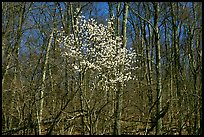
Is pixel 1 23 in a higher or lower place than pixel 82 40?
higher

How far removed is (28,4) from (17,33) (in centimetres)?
208

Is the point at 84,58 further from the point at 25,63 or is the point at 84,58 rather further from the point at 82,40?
the point at 25,63

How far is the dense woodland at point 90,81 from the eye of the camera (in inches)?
339

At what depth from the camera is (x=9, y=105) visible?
11.7m

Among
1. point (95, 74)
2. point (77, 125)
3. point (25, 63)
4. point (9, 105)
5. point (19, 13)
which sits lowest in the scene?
point (77, 125)

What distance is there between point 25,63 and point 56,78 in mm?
1393

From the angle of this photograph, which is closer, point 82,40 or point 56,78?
point 82,40

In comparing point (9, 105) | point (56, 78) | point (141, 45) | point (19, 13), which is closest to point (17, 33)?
point (19, 13)

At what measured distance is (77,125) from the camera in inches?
424

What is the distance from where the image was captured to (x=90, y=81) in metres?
10.8

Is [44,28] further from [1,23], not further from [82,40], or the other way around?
[82,40]

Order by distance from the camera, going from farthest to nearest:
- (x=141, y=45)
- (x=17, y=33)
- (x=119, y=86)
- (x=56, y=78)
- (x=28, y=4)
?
(x=141, y=45), (x=28, y=4), (x=17, y=33), (x=56, y=78), (x=119, y=86)

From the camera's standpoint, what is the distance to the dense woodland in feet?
28.2

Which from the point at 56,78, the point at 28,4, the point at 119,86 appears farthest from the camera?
the point at 28,4
